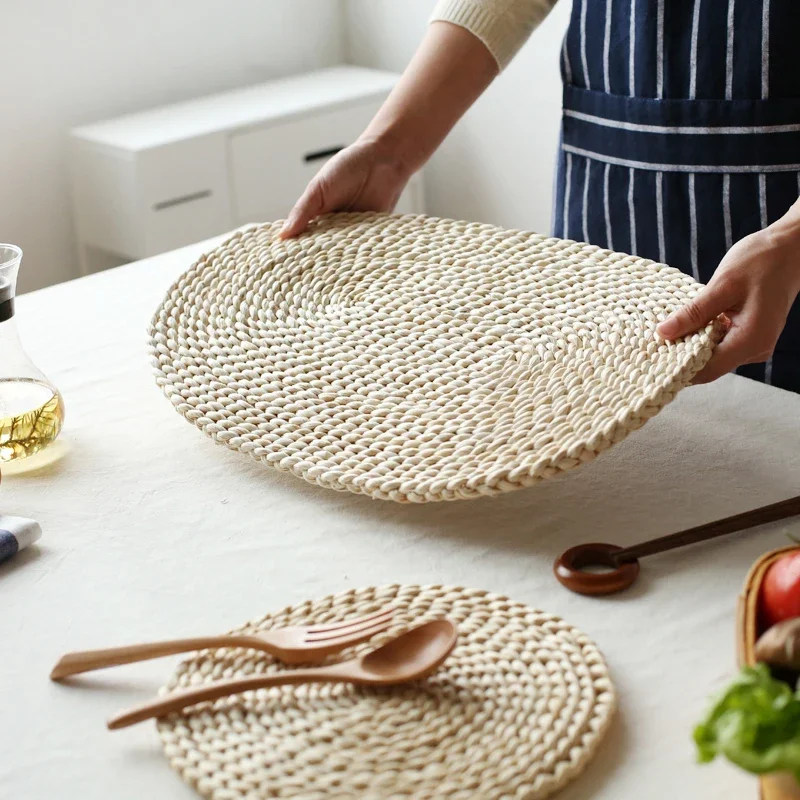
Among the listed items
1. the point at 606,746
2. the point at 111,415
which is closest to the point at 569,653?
the point at 606,746

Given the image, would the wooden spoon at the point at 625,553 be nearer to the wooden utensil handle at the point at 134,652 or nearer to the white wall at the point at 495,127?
the wooden utensil handle at the point at 134,652

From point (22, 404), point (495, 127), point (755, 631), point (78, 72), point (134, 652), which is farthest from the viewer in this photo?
point (495, 127)

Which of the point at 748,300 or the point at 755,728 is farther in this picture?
the point at 748,300

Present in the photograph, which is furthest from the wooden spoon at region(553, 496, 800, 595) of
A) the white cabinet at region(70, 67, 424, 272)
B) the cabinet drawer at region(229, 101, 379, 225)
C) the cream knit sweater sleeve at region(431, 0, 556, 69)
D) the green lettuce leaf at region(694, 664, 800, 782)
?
the cabinet drawer at region(229, 101, 379, 225)

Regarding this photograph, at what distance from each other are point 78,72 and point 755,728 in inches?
96.7

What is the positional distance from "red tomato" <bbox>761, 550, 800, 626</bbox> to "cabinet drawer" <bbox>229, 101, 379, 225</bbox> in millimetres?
2133

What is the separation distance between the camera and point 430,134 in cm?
118

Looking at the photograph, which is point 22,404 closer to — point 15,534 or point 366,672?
point 15,534

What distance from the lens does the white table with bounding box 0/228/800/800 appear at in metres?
0.56

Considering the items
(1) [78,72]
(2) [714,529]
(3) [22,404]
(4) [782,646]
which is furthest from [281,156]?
(4) [782,646]

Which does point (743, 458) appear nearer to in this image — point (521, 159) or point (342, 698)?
point (342, 698)

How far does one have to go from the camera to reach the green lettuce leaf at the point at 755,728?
15.2 inches

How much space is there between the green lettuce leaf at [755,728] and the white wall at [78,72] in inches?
92.4

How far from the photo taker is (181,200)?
2439 mm
